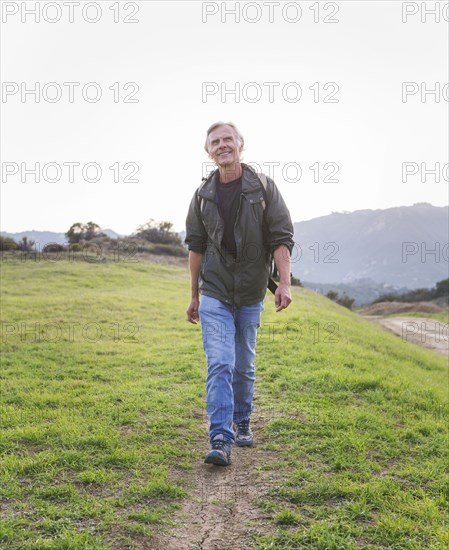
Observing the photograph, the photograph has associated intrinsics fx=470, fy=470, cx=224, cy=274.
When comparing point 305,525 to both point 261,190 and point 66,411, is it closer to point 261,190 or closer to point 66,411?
point 261,190

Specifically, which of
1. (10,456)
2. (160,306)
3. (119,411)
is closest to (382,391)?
(119,411)

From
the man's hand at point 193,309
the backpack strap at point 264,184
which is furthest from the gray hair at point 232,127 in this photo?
the man's hand at point 193,309

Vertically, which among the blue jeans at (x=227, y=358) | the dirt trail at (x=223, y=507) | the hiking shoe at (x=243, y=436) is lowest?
the dirt trail at (x=223, y=507)

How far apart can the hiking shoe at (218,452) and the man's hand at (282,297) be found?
1.25m

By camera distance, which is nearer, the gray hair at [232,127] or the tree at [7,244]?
the gray hair at [232,127]

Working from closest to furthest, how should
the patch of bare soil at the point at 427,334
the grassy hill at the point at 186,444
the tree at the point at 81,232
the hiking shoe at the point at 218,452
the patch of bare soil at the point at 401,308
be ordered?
the grassy hill at the point at 186,444, the hiking shoe at the point at 218,452, the patch of bare soil at the point at 427,334, the patch of bare soil at the point at 401,308, the tree at the point at 81,232

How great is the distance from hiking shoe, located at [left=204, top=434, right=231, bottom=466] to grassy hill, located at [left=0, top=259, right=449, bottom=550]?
266 millimetres

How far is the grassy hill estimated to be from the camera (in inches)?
125

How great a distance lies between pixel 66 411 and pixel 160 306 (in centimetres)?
1195

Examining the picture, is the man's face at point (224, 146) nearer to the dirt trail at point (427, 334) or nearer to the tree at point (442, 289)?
the dirt trail at point (427, 334)

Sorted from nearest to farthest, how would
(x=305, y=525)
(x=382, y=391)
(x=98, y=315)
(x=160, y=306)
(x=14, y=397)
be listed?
1. (x=305, y=525)
2. (x=14, y=397)
3. (x=382, y=391)
4. (x=98, y=315)
5. (x=160, y=306)

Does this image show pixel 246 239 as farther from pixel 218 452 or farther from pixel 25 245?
pixel 25 245

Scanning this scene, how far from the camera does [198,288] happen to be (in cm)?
466

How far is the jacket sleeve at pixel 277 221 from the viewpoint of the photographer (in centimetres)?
434
